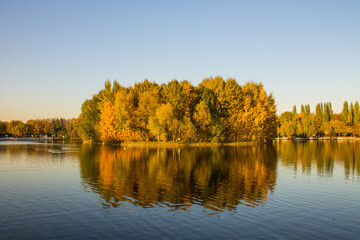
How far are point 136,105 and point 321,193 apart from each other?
80775 mm

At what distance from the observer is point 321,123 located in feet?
589

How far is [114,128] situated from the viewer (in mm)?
95938

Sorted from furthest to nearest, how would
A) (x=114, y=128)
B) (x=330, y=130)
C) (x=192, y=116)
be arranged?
(x=330, y=130) → (x=114, y=128) → (x=192, y=116)

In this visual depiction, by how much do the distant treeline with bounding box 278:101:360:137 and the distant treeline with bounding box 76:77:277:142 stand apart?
247 feet

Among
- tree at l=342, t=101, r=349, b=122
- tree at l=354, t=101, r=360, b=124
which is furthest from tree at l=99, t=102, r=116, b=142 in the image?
tree at l=342, t=101, r=349, b=122

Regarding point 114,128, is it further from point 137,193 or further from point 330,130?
point 330,130

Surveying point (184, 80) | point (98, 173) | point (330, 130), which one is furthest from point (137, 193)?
point (330, 130)

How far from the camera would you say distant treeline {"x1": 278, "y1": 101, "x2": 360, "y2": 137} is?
560ft

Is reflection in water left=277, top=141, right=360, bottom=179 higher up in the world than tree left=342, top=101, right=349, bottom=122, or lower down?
lower down

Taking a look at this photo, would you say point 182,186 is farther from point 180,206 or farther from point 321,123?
point 321,123

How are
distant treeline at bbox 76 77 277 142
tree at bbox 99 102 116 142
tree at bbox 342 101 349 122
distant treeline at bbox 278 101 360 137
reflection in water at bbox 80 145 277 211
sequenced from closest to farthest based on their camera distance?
reflection in water at bbox 80 145 277 211, distant treeline at bbox 76 77 277 142, tree at bbox 99 102 116 142, distant treeline at bbox 278 101 360 137, tree at bbox 342 101 349 122

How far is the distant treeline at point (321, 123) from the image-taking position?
170625 mm

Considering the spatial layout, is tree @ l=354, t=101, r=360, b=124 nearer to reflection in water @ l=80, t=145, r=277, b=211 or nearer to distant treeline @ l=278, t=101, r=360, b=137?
distant treeline @ l=278, t=101, r=360, b=137

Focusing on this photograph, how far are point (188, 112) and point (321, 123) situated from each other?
126m
